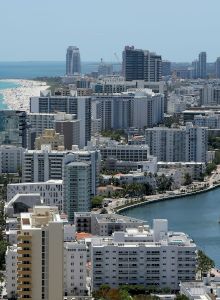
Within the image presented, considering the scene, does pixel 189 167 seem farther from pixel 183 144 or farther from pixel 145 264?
pixel 145 264

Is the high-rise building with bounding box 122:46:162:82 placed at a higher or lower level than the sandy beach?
higher

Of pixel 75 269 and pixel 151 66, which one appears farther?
pixel 151 66

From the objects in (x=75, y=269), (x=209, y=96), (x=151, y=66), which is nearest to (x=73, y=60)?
(x=151, y=66)

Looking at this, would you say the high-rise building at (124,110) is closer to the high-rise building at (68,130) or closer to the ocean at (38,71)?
the high-rise building at (68,130)

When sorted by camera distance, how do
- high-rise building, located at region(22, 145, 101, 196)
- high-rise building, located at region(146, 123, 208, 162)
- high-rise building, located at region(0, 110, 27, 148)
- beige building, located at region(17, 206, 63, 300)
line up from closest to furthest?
beige building, located at region(17, 206, 63, 300) → high-rise building, located at region(22, 145, 101, 196) → high-rise building, located at region(0, 110, 27, 148) → high-rise building, located at region(146, 123, 208, 162)

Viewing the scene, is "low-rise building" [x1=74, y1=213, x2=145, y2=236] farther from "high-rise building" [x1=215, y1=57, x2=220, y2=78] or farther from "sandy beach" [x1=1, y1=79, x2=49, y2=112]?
"high-rise building" [x1=215, y1=57, x2=220, y2=78]

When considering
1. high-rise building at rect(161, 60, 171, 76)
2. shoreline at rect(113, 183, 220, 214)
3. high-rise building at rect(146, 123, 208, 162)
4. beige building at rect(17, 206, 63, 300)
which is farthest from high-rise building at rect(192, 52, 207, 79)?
beige building at rect(17, 206, 63, 300)

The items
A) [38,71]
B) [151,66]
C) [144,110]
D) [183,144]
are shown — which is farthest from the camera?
[38,71]
